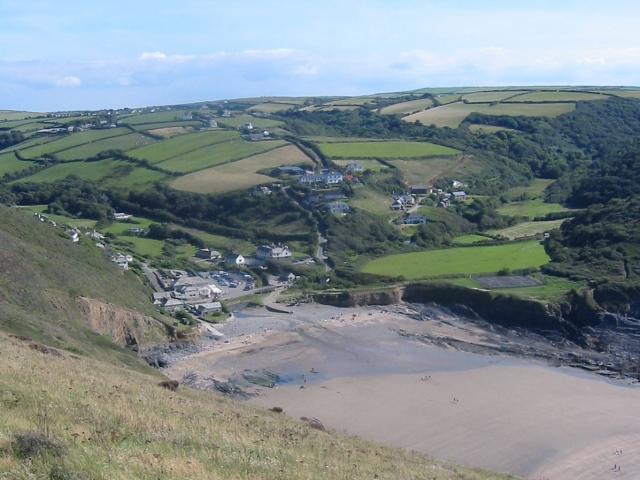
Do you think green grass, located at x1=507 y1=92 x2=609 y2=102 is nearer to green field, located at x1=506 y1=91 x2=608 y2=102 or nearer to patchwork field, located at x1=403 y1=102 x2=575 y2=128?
green field, located at x1=506 y1=91 x2=608 y2=102

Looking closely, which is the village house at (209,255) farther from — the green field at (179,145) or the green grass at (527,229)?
the green field at (179,145)

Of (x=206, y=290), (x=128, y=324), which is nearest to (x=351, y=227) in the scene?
(x=206, y=290)

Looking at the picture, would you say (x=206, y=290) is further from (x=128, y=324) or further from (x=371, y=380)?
(x=371, y=380)

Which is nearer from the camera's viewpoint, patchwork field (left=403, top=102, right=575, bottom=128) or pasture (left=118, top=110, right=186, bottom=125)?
patchwork field (left=403, top=102, right=575, bottom=128)

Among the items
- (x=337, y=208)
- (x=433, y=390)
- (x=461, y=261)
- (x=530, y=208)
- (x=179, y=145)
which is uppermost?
(x=179, y=145)

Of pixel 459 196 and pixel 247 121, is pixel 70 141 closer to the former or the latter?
pixel 247 121

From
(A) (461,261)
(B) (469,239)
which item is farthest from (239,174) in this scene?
(A) (461,261)

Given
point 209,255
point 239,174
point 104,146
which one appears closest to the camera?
point 209,255

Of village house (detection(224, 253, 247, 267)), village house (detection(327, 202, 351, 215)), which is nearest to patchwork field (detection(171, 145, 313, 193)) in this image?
village house (detection(327, 202, 351, 215))
